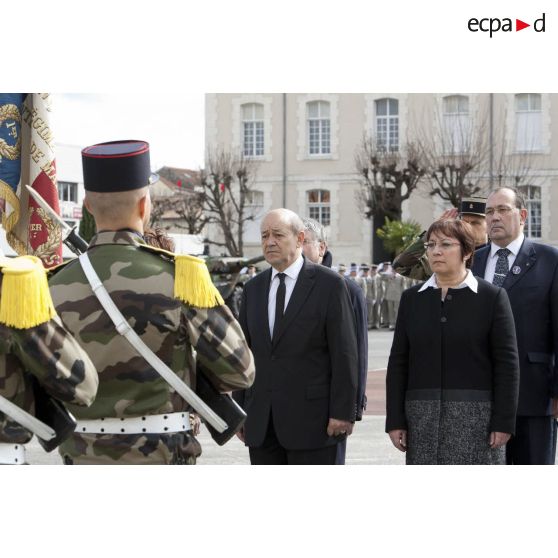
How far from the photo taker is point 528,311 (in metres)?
6.07

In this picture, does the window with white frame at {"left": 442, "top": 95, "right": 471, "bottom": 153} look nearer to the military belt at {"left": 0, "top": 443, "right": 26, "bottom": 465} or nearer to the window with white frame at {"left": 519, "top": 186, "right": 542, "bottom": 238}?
the window with white frame at {"left": 519, "top": 186, "right": 542, "bottom": 238}

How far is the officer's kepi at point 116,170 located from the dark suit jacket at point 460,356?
77.7 inches

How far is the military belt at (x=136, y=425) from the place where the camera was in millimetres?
3854

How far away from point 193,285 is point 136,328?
0.24 meters

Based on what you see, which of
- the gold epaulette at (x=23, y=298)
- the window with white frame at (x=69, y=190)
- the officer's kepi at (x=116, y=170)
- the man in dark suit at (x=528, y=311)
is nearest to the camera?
the gold epaulette at (x=23, y=298)

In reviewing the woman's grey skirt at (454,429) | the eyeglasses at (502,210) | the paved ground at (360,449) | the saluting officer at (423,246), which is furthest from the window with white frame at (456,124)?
the woman's grey skirt at (454,429)

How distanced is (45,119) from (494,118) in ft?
128

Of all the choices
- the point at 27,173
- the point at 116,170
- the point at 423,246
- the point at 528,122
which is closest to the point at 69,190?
the point at 528,122

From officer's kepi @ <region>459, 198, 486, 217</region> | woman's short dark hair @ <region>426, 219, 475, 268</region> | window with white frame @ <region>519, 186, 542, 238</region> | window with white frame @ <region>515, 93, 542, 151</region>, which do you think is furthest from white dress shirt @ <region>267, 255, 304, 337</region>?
window with white frame @ <region>519, 186, 542, 238</region>

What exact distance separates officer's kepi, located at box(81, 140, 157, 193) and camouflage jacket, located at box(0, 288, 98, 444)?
2.40ft

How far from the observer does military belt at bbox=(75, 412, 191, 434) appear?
3854 millimetres

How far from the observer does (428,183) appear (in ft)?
147

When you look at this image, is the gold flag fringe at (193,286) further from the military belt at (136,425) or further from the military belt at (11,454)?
the military belt at (11,454)
